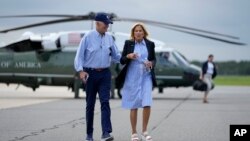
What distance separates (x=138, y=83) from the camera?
11297 mm

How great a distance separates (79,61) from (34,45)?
18.7m

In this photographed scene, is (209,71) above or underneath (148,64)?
underneath

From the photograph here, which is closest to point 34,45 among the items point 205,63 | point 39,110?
point 205,63

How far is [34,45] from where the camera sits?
29.6 m

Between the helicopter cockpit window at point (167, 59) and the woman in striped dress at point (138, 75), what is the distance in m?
18.2

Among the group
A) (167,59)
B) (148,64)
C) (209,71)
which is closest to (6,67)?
(167,59)

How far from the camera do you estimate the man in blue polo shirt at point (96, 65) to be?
1120 centimetres

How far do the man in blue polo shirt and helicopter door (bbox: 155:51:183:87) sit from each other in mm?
18014

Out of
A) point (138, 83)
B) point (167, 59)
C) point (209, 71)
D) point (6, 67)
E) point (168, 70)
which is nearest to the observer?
point (138, 83)

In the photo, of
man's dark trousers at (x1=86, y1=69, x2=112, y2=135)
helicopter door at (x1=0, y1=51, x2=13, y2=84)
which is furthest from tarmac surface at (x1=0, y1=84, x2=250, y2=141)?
helicopter door at (x1=0, y1=51, x2=13, y2=84)

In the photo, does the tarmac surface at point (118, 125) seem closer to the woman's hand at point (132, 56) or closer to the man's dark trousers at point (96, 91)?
the man's dark trousers at point (96, 91)

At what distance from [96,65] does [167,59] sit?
60.7 ft

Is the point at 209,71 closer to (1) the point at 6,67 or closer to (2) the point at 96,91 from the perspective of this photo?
(1) the point at 6,67

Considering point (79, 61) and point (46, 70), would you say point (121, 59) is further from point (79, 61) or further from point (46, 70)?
point (46, 70)
